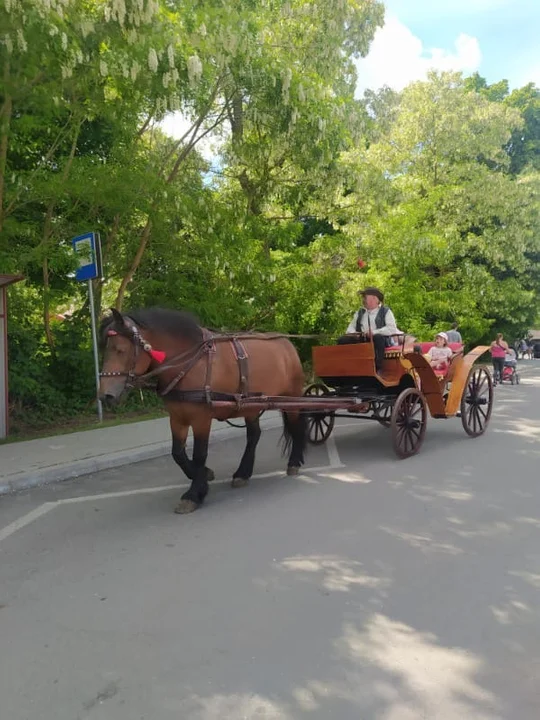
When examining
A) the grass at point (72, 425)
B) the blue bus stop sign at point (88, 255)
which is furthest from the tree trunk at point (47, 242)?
the grass at point (72, 425)

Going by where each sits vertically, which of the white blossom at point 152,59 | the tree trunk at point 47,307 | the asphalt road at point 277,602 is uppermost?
the white blossom at point 152,59

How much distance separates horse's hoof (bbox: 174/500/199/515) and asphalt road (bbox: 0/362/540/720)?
0.27 ft

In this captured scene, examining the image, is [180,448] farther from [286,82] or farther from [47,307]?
[47,307]

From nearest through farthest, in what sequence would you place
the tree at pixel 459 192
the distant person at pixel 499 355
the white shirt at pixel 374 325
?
the white shirt at pixel 374 325 → the distant person at pixel 499 355 → the tree at pixel 459 192

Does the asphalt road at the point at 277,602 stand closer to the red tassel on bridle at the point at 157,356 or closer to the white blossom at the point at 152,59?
the red tassel on bridle at the point at 157,356

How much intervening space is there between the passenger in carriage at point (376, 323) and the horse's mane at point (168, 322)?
2.55 meters

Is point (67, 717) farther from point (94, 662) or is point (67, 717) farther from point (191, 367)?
point (191, 367)

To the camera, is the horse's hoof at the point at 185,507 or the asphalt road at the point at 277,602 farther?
the horse's hoof at the point at 185,507

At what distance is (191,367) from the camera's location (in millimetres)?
5469

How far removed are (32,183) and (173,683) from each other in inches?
327

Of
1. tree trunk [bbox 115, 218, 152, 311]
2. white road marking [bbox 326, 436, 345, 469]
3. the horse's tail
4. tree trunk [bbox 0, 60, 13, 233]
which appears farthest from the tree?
tree trunk [bbox 0, 60, 13, 233]

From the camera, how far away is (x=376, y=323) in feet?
24.7

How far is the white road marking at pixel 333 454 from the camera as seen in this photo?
283 inches

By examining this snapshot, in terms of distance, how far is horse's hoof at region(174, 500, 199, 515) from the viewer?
17.6 feet
